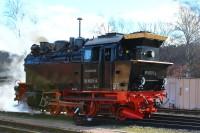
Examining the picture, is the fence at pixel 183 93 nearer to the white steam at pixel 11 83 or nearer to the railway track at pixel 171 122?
the railway track at pixel 171 122

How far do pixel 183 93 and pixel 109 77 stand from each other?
40.0 ft

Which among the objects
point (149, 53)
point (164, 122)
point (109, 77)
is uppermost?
point (149, 53)

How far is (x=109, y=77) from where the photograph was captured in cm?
1642

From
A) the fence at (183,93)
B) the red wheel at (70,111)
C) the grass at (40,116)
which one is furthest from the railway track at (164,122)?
the fence at (183,93)

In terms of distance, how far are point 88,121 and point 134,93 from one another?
213 centimetres

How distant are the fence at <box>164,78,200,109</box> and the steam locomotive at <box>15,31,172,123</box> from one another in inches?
385

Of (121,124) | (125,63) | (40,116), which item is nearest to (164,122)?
(121,124)

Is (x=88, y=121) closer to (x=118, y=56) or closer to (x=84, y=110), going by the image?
(x=84, y=110)

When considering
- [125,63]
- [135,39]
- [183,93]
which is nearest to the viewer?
[125,63]

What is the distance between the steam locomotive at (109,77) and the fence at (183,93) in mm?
9792

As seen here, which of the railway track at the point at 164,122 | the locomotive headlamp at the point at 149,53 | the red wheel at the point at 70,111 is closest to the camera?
the railway track at the point at 164,122

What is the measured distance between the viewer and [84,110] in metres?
17.3

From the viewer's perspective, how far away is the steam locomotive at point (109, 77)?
52.9ft

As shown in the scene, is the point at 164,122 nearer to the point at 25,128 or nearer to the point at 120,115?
the point at 120,115
